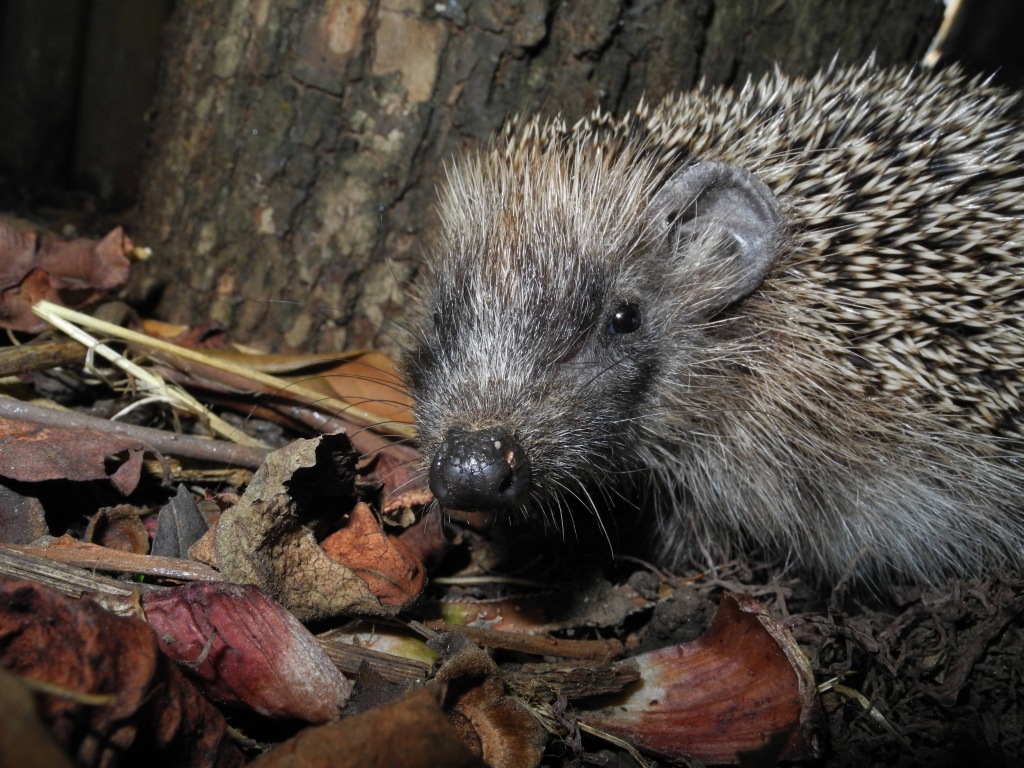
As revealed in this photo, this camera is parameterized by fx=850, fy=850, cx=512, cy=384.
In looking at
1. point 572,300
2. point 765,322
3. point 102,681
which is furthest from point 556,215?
point 102,681

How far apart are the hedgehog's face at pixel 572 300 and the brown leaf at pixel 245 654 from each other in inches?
25.5

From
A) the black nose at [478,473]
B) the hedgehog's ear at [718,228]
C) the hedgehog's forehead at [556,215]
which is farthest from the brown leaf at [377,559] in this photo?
the hedgehog's ear at [718,228]

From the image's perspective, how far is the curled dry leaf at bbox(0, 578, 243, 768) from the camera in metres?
1.35

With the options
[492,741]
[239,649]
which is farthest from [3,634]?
[492,741]

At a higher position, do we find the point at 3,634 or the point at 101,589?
the point at 3,634

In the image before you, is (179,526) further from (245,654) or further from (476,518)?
(476,518)

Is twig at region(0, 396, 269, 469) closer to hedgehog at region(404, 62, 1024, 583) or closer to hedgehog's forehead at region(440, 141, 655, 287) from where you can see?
hedgehog at region(404, 62, 1024, 583)

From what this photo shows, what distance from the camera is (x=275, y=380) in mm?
2754

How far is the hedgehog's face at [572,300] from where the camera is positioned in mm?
2279

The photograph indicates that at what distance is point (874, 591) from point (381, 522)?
5.29ft

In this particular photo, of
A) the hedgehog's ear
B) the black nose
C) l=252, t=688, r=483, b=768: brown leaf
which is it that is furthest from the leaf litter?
the hedgehog's ear

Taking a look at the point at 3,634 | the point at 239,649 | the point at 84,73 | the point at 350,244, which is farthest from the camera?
the point at 84,73

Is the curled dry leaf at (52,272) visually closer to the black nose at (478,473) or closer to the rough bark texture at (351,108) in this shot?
the rough bark texture at (351,108)

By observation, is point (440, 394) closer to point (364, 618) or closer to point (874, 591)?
point (364, 618)
